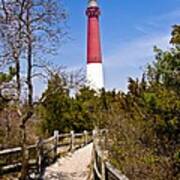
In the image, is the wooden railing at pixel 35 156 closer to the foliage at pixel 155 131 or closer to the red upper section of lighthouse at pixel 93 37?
the foliage at pixel 155 131

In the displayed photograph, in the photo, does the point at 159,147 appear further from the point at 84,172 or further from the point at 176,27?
the point at 84,172

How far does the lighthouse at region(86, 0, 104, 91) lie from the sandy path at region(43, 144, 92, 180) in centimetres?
2683

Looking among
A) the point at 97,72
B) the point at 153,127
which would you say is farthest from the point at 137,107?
the point at 97,72

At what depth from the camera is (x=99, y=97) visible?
40.9m

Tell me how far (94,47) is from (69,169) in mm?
33179

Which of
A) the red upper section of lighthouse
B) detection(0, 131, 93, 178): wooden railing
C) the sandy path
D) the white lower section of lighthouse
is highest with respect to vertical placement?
the red upper section of lighthouse

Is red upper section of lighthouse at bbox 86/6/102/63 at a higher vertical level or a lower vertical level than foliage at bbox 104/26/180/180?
higher

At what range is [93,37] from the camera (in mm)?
50188

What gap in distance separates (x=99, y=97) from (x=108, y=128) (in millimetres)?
25547

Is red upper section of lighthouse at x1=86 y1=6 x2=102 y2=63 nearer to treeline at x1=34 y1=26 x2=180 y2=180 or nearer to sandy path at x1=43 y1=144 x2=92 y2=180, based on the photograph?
Answer: sandy path at x1=43 y1=144 x2=92 y2=180

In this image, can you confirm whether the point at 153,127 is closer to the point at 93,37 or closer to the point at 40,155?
the point at 40,155

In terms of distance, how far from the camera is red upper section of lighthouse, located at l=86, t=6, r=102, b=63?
48812 mm

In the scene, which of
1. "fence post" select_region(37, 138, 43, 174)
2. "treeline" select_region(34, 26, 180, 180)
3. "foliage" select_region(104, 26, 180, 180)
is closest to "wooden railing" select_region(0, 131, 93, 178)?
"fence post" select_region(37, 138, 43, 174)

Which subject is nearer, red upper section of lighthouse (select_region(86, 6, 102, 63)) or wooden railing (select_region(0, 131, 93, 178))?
wooden railing (select_region(0, 131, 93, 178))
